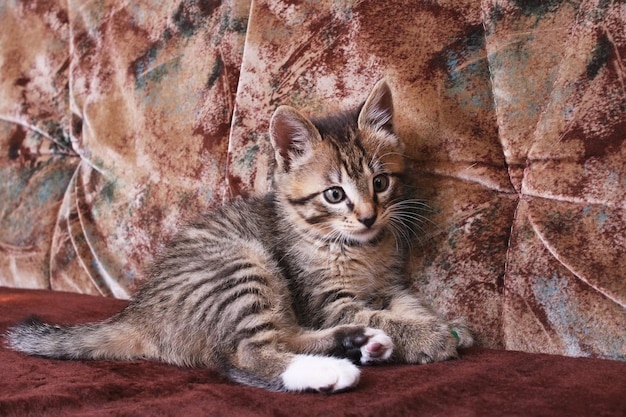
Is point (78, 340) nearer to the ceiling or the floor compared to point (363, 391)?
nearer to the ceiling

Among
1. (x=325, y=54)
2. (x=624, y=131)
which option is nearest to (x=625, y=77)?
(x=624, y=131)

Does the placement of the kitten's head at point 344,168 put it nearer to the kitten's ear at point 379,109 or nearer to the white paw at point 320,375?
the kitten's ear at point 379,109

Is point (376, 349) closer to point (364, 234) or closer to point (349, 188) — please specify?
point (364, 234)

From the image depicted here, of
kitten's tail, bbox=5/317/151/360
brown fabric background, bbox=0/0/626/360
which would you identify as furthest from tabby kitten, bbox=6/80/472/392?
brown fabric background, bbox=0/0/626/360

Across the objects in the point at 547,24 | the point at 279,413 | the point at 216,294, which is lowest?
the point at 279,413

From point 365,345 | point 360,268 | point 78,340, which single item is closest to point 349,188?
point 360,268

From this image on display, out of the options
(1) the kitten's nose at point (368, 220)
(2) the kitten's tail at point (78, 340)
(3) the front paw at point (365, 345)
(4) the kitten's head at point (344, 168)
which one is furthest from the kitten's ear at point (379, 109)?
(2) the kitten's tail at point (78, 340)

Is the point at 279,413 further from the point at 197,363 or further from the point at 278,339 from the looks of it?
the point at 197,363
